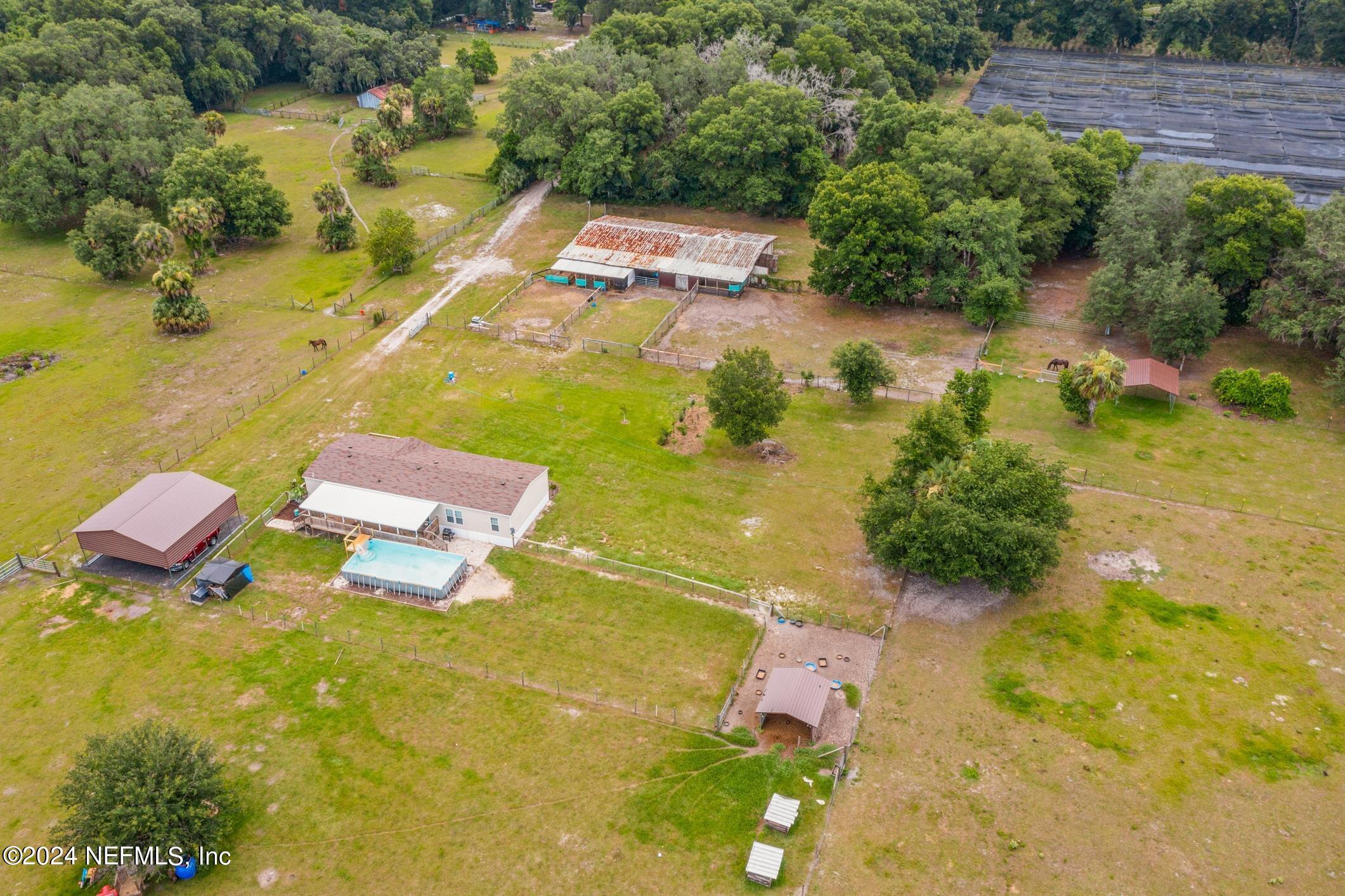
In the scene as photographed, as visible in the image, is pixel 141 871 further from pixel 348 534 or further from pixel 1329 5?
pixel 1329 5

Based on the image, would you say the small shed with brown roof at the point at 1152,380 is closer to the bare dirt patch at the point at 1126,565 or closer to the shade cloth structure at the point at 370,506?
the bare dirt patch at the point at 1126,565

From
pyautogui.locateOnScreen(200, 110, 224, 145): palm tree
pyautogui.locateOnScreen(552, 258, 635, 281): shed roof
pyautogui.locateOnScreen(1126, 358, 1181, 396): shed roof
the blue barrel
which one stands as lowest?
the blue barrel

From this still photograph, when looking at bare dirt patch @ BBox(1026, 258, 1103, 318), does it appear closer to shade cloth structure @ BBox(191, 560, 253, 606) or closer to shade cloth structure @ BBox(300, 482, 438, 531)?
shade cloth structure @ BBox(300, 482, 438, 531)

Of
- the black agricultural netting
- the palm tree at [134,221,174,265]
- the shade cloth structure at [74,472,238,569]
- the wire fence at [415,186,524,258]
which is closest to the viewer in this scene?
the shade cloth structure at [74,472,238,569]

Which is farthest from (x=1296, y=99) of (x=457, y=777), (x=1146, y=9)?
(x=457, y=777)

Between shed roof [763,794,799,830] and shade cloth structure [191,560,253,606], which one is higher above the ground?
shed roof [763,794,799,830]

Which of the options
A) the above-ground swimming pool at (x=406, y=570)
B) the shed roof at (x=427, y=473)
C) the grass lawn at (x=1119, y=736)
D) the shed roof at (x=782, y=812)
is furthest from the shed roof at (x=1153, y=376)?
the above-ground swimming pool at (x=406, y=570)

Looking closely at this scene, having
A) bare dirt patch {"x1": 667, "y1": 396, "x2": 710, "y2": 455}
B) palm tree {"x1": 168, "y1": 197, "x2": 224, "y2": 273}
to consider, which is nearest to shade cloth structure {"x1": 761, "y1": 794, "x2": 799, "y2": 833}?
bare dirt patch {"x1": 667, "y1": 396, "x2": 710, "y2": 455}
